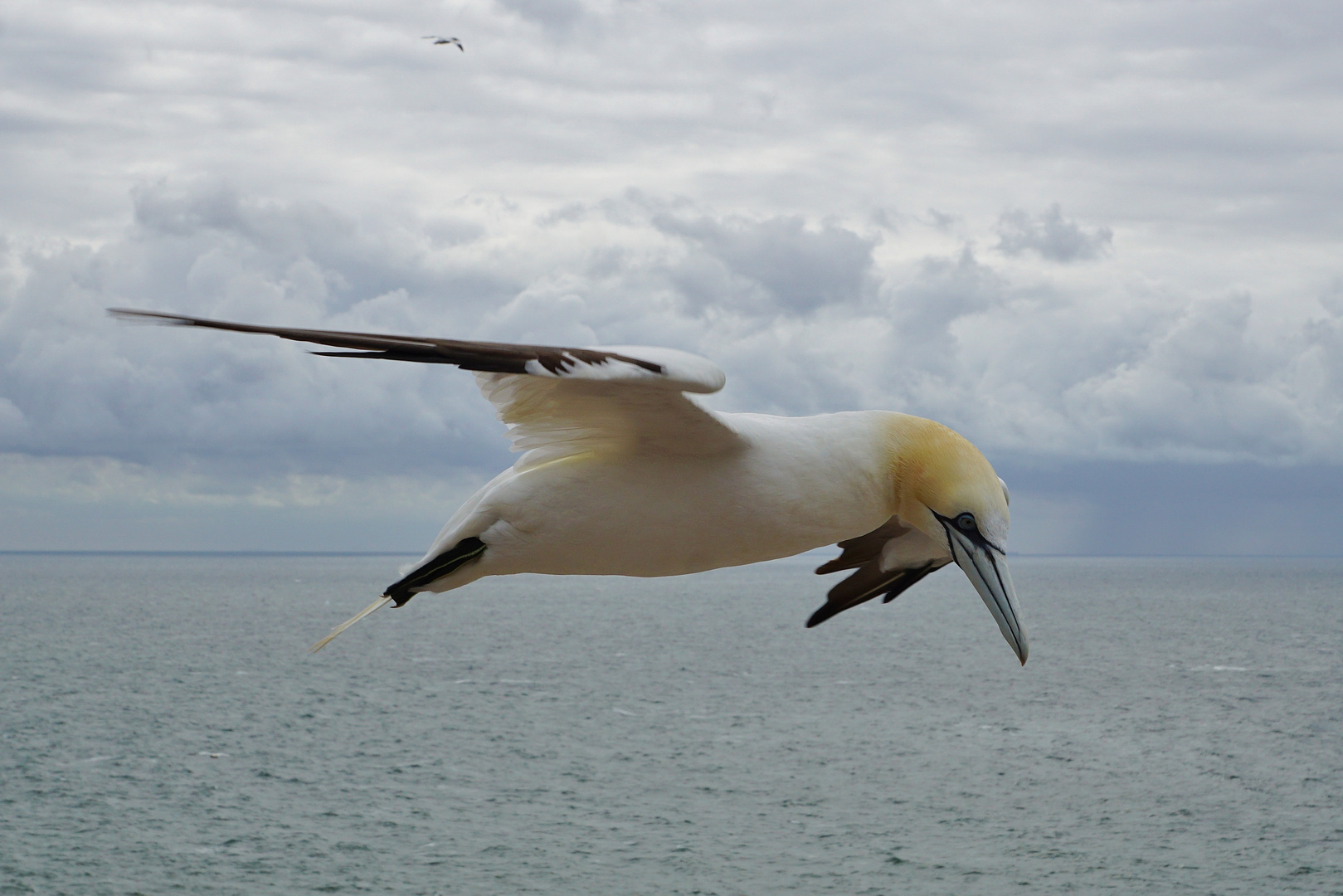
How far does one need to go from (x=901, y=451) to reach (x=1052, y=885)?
3539 inches

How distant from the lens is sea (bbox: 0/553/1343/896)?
291 ft

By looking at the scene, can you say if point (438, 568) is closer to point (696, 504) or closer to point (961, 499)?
point (696, 504)

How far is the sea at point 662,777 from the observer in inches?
3497

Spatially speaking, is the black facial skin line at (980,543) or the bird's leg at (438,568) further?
the bird's leg at (438,568)

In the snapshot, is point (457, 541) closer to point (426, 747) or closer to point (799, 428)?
point (799, 428)

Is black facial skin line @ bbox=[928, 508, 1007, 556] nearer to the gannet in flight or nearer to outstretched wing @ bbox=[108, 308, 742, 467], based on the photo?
the gannet in flight

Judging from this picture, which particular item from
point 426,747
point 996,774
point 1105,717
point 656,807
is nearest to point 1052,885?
point 996,774

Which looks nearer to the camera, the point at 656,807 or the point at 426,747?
the point at 656,807

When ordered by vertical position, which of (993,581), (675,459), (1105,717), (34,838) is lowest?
(34,838)

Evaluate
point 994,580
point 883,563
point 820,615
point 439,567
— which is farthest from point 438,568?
point 883,563

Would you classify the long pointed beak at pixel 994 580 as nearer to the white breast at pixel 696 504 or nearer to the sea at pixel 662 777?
the white breast at pixel 696 504

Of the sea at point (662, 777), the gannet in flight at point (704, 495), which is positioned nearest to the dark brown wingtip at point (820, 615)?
the gannet in flight at point (704, 495)

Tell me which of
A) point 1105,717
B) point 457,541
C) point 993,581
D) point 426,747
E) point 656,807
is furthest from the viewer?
point 1105,717

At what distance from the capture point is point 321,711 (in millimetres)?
135375
